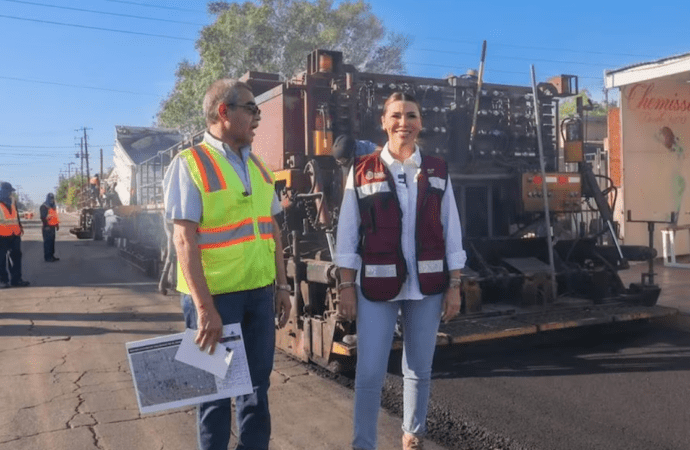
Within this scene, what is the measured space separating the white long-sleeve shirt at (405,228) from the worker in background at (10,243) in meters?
10.0

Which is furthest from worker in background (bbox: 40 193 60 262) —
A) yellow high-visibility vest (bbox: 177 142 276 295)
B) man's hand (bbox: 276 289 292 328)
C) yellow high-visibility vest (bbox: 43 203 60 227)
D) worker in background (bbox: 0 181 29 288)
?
yellow high-visibility vest (bbox: 177 142 276 295)

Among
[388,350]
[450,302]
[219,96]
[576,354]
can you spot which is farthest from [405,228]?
[576,354]

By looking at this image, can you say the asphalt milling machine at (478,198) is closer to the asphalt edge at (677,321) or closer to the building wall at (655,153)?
the asphalt edge at (677,321)

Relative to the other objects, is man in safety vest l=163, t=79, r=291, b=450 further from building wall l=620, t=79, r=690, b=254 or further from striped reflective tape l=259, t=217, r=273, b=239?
building wall l=620, t=79, r=690, b=254

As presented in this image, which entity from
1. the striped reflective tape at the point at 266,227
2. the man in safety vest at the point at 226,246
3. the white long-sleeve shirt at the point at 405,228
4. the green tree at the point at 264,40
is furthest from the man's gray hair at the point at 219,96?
the green tree at the point at 264,40

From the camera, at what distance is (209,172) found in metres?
2.83

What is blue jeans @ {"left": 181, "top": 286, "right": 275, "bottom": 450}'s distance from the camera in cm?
285

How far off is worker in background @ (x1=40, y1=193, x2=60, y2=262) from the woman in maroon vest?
1443 cm

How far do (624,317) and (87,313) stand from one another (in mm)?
6270

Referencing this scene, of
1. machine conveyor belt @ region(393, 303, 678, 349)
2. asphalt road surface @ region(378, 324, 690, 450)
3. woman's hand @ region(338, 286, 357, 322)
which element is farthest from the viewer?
machine conveyor belt @ region(393, 303, 678, 349)

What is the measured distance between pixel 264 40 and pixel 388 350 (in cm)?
2772

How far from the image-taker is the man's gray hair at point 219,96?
2922 millimetres

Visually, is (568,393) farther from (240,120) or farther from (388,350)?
(240,120)

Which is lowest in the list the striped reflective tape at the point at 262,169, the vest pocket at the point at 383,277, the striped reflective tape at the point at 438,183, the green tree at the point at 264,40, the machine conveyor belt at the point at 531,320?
the machine conveyor belt at the point at 531,320
